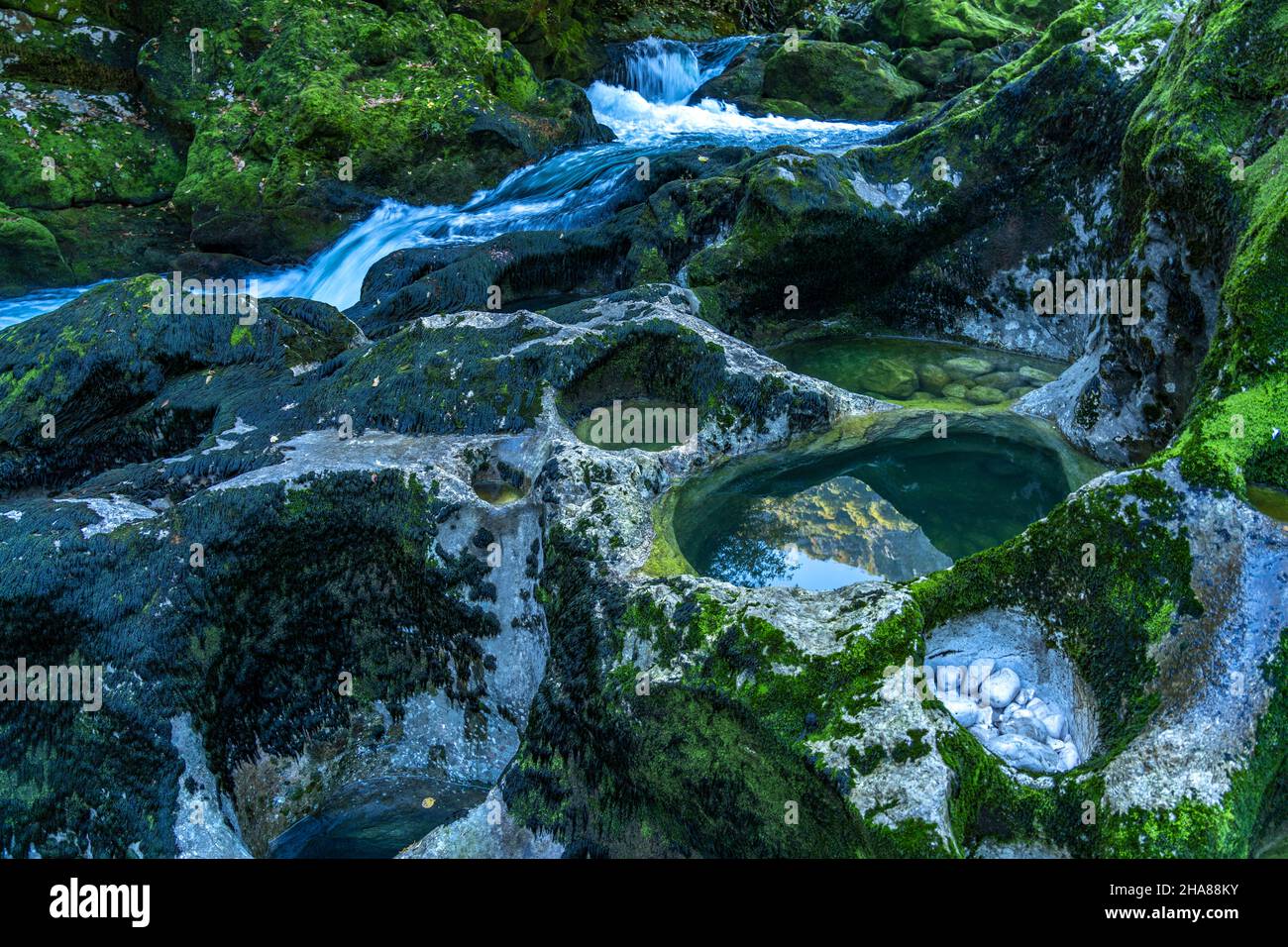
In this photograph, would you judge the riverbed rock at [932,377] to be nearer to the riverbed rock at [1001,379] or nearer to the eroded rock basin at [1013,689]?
the riverbed rock at [1001,379]

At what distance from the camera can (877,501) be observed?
8.78m

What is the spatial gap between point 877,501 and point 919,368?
3.93 meters

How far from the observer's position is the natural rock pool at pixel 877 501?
7.80 metres

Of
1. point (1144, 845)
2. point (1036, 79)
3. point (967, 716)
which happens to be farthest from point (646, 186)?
point (1144, 845)

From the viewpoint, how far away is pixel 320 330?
9836 mm

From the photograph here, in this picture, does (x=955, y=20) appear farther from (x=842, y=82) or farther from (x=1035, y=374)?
(x=1035, y=374)

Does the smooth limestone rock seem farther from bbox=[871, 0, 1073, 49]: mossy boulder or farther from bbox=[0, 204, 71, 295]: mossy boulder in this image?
bbox=[871, 0, 1073, 49]: mossy boulder

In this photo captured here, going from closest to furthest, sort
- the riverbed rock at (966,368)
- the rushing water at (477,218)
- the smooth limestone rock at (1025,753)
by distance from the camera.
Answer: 1. the smooth limestone rock at (1025,753)
2. the riverbed rock at (966,368)
3. the rushing water at (477,218)

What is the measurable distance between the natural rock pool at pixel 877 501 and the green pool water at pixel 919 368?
119cm

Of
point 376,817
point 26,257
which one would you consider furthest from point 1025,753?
point 26,257

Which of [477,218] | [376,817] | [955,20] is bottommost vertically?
[376,817]

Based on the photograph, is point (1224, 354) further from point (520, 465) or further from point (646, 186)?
point (646, 186)

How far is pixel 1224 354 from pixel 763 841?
4780 millimetres

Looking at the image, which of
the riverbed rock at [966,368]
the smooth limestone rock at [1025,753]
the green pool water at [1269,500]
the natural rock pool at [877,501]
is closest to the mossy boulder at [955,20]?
the riverbed rock at [966,368]
